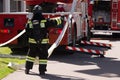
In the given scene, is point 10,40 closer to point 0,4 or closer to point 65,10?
point 65,10

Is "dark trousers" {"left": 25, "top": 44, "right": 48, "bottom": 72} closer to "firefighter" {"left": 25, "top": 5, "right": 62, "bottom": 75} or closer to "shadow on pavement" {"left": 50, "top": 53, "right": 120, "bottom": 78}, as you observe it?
"firefighter" {"left": 25, "top": 5, "right": 62, "bottom": 75}

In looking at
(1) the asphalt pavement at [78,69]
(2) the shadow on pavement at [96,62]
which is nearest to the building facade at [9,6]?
(2) the shadow on pavement at [96,62]

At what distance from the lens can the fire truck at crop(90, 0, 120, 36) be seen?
2378 centimetres

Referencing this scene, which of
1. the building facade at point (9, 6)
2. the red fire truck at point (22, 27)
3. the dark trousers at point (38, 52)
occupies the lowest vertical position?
the dark trousers at point (38, 52)

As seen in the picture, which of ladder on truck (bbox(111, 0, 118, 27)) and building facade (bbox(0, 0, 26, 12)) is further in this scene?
building facade (bbox(0, 0, 26, 12))

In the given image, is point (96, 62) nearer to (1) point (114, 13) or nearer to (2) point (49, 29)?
(2) point (49, 29)

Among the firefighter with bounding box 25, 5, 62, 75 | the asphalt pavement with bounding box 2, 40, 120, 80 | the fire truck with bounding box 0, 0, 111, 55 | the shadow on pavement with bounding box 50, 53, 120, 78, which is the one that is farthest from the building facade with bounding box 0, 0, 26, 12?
the firefighter with bounding box 25, 5, 62, 75

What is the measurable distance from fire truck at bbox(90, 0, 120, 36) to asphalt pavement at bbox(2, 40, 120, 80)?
8386 mm

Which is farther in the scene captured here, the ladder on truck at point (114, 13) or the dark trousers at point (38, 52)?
the ladder on truck at point (114, 13)

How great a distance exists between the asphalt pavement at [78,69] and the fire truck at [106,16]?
8.39 meters

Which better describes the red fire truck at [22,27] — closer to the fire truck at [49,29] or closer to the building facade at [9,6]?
the fire truck at [49,29]

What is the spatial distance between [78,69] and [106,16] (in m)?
13.2

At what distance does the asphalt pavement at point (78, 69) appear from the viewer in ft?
34.3

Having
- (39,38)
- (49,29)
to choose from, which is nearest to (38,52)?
(39,38)
